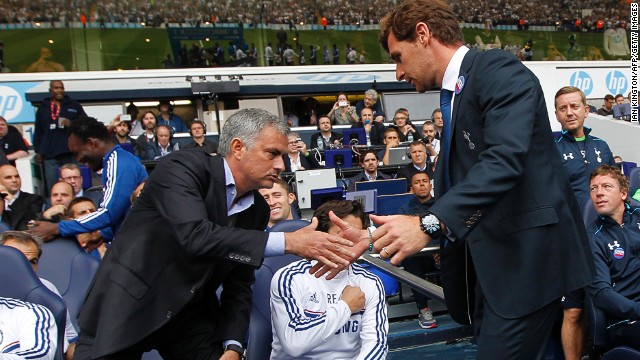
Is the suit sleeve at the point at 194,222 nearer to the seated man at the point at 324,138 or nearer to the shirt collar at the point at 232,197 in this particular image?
the shirt collar at the point at 232,197

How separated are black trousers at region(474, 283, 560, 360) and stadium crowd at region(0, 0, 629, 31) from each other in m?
14.4

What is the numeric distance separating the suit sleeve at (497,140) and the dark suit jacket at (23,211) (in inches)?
200

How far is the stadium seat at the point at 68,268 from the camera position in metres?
4.00

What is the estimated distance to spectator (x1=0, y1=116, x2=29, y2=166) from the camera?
8.77 metres

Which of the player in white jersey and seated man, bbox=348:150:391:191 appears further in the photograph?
seated man, bbox=348:150:391:191

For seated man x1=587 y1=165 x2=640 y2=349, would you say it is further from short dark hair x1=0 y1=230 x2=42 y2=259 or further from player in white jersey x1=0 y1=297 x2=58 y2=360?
short dark hair x1=0 y1=230 x2=42 y2=259

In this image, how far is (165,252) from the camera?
217cm

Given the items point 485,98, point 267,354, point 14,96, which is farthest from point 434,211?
point 14,96

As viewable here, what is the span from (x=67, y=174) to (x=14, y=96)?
784cm

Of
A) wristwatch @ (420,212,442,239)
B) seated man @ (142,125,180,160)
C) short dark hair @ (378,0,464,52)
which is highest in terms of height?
short dark hair @ (378,0,464,52)

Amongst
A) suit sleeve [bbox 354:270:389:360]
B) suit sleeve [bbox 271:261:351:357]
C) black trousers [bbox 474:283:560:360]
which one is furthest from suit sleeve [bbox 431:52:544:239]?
suit sleeve [bbox 354:270:389:360]

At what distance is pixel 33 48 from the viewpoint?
14023mm

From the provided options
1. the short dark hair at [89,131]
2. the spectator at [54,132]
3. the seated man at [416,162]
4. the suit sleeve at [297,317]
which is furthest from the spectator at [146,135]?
the suit sleeve at [297,317]

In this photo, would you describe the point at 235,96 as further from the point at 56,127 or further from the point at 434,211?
the point at 434,211
